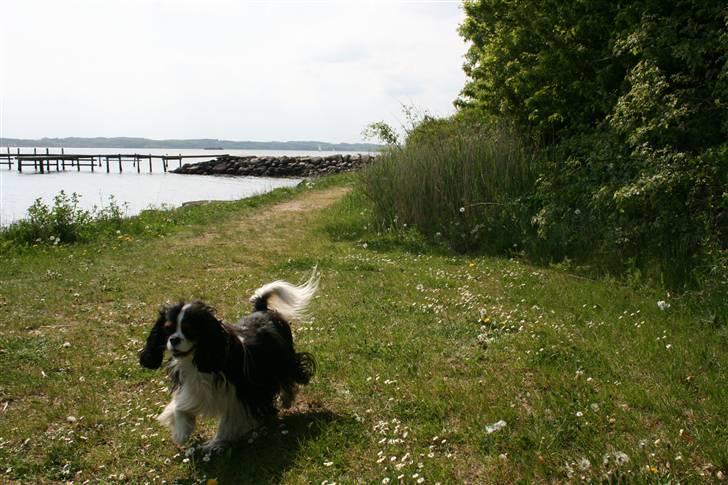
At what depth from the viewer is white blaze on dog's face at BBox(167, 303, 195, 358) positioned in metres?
4.56

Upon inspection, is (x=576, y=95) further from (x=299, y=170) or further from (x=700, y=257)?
(x=299, y=170)

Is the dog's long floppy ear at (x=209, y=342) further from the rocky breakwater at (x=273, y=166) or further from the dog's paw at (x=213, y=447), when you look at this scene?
the rocky breakwater at (x=273, y=166)

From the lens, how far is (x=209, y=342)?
4.71 m

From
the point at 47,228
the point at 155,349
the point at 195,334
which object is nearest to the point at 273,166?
the point at 47,228

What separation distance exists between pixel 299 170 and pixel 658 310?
6407cm

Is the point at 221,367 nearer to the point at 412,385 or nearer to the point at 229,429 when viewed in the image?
the point at 229,429

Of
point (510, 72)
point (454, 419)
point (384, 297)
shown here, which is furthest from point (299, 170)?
point (454, 419)

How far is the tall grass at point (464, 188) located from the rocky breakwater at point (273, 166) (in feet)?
143

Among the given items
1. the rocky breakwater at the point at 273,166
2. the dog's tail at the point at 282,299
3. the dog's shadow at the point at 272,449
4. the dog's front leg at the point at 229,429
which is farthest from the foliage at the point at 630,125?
the rocky breakwater at the point at 273,166

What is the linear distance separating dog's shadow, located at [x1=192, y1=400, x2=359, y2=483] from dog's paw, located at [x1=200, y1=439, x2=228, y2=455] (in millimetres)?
59

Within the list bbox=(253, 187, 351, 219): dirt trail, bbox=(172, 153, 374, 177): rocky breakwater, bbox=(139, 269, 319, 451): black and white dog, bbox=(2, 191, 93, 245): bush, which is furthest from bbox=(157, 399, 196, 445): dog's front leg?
bbox=(172, 153, 374, 177): rocky breakwater

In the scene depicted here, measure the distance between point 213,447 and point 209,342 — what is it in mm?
917

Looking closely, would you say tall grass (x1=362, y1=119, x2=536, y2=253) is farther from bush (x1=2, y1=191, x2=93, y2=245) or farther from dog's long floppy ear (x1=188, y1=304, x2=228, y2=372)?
dog's long floppy ear (x1=188, y1=304, x2=228, y2=372)

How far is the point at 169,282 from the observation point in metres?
11.0
